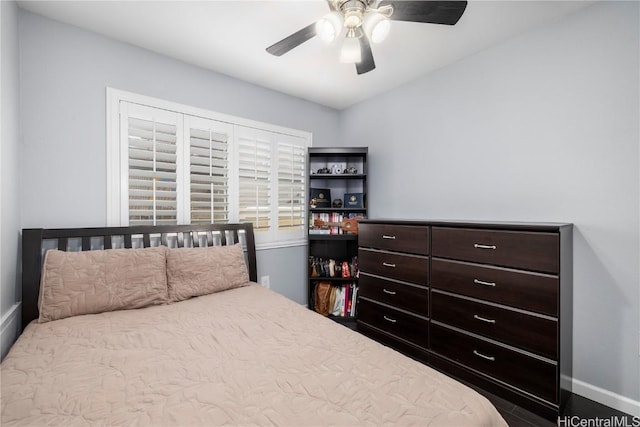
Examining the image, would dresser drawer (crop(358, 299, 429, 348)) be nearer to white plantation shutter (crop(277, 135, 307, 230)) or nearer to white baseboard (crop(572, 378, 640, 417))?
white baseboard (crop(572, 378, 640, 417))

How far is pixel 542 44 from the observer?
6.67ft

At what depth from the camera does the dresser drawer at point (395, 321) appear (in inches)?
88.9

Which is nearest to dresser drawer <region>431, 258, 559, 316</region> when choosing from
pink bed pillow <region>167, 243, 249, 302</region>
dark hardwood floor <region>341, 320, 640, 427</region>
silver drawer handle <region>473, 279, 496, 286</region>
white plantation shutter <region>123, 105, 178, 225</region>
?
silver drawer handle <region>473, 279, 496, 286</region>

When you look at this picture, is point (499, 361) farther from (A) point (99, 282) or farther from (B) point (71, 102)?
(B) point (71, 102)

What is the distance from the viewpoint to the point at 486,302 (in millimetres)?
1904

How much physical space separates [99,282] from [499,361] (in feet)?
8.75

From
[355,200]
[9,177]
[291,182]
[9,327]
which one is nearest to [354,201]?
[355,200]

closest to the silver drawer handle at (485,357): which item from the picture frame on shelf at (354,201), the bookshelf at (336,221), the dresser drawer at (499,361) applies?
the dresser drawer at (499,361)

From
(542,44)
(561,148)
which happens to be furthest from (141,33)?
(561,148)

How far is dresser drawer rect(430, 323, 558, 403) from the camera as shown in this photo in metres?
1.67

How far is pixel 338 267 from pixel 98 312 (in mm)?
2184

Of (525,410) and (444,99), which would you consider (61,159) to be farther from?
(525,410)

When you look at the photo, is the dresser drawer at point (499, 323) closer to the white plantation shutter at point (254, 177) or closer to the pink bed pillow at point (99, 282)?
the white plantation shutter at point (254, 177)

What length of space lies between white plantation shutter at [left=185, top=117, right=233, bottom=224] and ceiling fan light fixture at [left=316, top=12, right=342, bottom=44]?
1.57 m
